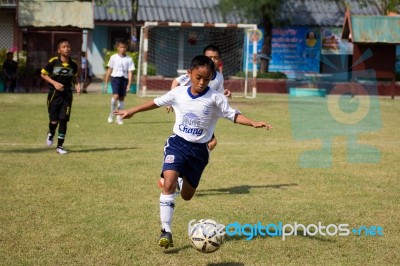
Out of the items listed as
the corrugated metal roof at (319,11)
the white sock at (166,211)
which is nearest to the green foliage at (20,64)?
the corrugated metal roof at (319,11)

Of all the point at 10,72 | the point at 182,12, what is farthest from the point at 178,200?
the point at 182,12

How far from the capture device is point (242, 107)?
24297 mm

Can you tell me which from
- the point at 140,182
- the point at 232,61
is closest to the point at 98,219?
the point at 140,182

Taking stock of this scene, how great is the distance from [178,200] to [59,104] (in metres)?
4.80

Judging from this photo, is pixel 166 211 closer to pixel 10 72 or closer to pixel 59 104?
pixel 59 104

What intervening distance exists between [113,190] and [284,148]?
5.34 m

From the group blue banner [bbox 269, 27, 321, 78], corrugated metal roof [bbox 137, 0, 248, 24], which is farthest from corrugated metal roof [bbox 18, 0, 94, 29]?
blue banner [bbox 269, 27, 321, 78]

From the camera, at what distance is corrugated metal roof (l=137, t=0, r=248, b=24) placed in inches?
1566

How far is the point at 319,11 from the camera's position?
4141 centimetres

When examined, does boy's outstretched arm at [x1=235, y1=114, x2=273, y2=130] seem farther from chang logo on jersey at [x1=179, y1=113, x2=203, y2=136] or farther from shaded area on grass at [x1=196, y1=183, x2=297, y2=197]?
shaded area on grass at [x1=196, y1=183, x2=297, y2=197]

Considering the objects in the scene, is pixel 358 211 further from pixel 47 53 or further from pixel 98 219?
pixel 47 53

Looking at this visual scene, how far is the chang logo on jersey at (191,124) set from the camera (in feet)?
22.7

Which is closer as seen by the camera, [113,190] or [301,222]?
[301,222]

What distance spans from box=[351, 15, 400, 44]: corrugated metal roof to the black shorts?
2016 centimetres
